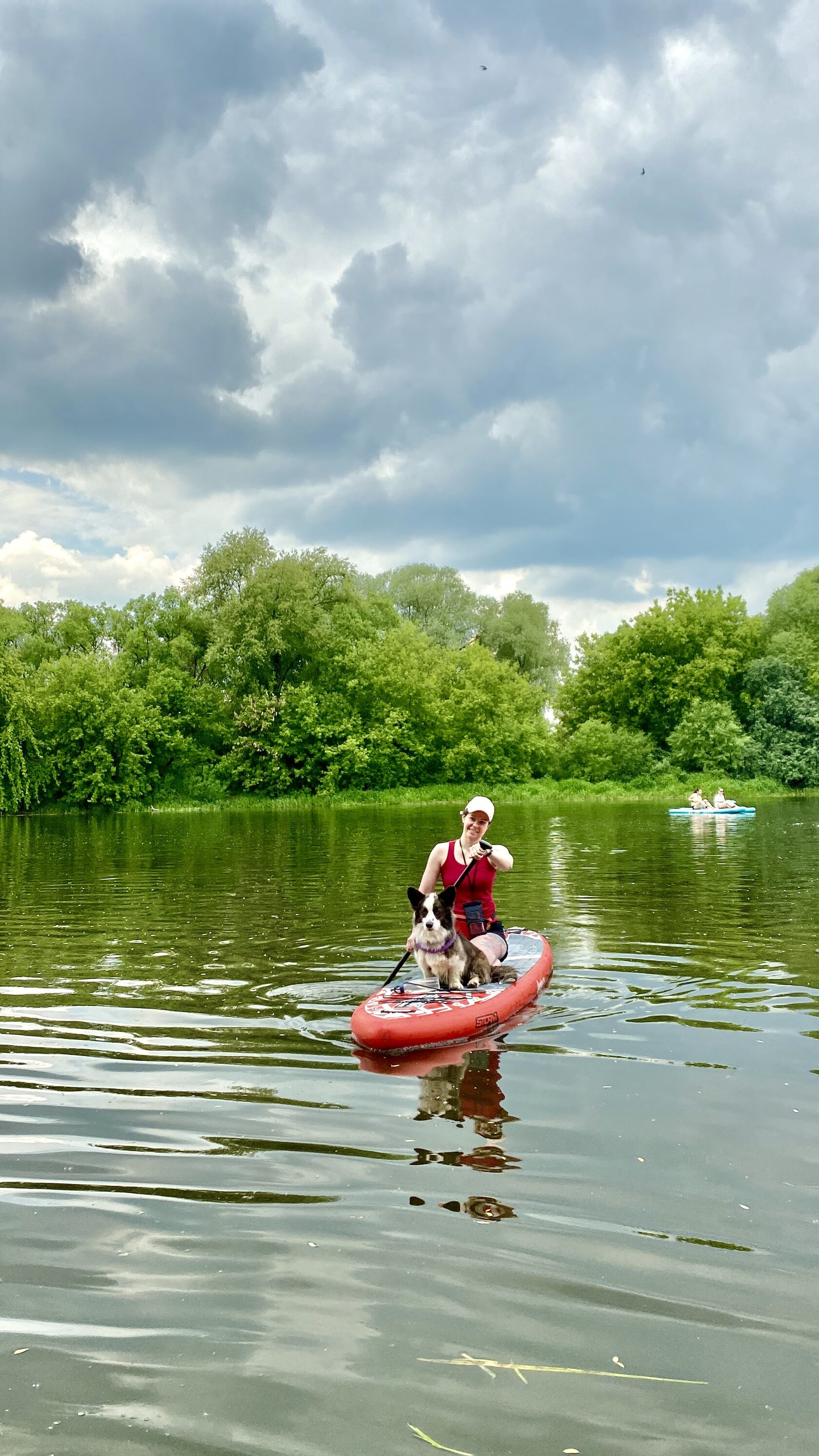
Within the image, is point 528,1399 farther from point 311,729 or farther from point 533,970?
point 311,729

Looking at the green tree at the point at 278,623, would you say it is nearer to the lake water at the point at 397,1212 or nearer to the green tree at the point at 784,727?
the green tree at the point at 784,727

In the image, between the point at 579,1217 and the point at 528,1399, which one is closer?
the point at 528,1399

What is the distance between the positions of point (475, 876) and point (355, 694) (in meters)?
46.9

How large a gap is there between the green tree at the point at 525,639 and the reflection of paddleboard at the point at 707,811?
31.2 m

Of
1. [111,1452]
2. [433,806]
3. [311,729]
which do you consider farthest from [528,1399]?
[311,729]

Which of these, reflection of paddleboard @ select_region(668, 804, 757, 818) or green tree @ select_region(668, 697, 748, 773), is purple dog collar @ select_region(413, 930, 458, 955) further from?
green tree @ select_region(668, 697, 748, 773)

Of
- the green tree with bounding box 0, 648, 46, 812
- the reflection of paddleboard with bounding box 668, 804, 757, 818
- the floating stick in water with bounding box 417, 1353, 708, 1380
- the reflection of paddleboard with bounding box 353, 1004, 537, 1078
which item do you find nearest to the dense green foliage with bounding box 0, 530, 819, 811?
the green tree with bounding box 0, 648, 46, 812

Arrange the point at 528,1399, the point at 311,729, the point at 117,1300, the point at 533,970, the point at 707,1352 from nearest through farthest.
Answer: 1. the point at 528,1399
2. the point at 707,1352
3. the point at 117,1300
4. the point at 533,970
5. the point at 311,729

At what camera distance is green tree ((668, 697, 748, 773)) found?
53250mm

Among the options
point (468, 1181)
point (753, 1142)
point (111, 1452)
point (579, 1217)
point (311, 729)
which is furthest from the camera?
point (311, 729)

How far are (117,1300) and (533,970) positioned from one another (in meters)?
5.39

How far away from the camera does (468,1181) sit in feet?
16.0

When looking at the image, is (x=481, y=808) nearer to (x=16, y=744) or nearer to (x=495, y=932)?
(x=495, y=932)

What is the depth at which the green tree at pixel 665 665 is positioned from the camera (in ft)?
188
